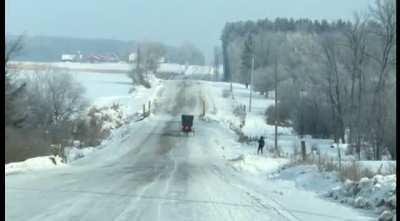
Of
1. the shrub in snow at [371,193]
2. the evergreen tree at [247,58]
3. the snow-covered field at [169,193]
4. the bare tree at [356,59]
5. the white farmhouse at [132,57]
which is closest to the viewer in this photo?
the snow-covered field at [169,193]

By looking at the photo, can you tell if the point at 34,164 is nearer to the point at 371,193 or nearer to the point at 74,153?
the point at 74,153

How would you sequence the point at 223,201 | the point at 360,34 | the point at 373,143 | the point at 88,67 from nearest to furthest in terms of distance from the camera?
the point at 223,201 → the point at 373,143 → the point at 360,34 → the point at 88,67

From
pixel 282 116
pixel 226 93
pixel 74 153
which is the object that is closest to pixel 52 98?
pixel 74 153

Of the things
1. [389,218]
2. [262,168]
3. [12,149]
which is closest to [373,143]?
[262,168]

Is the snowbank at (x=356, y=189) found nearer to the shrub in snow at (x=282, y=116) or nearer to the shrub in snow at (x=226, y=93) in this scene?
the shrub in snow at (x=282, y=116)

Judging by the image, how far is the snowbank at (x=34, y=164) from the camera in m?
23.0

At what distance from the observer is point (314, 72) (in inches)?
3125

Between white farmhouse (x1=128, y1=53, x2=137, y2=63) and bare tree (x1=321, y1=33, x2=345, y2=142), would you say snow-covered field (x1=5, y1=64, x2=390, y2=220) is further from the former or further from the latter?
white farmhouse (x1=128, y1=53, x2=137, y2=63)

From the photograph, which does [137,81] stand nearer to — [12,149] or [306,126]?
[306,126]

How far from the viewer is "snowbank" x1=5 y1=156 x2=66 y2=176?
23.0 m

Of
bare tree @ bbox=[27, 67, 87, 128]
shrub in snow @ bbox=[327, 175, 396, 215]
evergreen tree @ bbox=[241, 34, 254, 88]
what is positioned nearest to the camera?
shrub in snow @ bbox=[327, 175, 396, 215]

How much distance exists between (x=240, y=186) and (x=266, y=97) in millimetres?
110971

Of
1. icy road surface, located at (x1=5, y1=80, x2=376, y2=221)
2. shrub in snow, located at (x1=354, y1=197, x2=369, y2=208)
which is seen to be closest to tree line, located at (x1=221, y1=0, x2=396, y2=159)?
icy road surface, located at (x1=5, y1=80, x2=376, y2=221)

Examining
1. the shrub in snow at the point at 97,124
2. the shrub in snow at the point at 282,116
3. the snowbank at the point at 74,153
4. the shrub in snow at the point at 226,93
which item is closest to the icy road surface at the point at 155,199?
the snowbank at the point at 74,153
